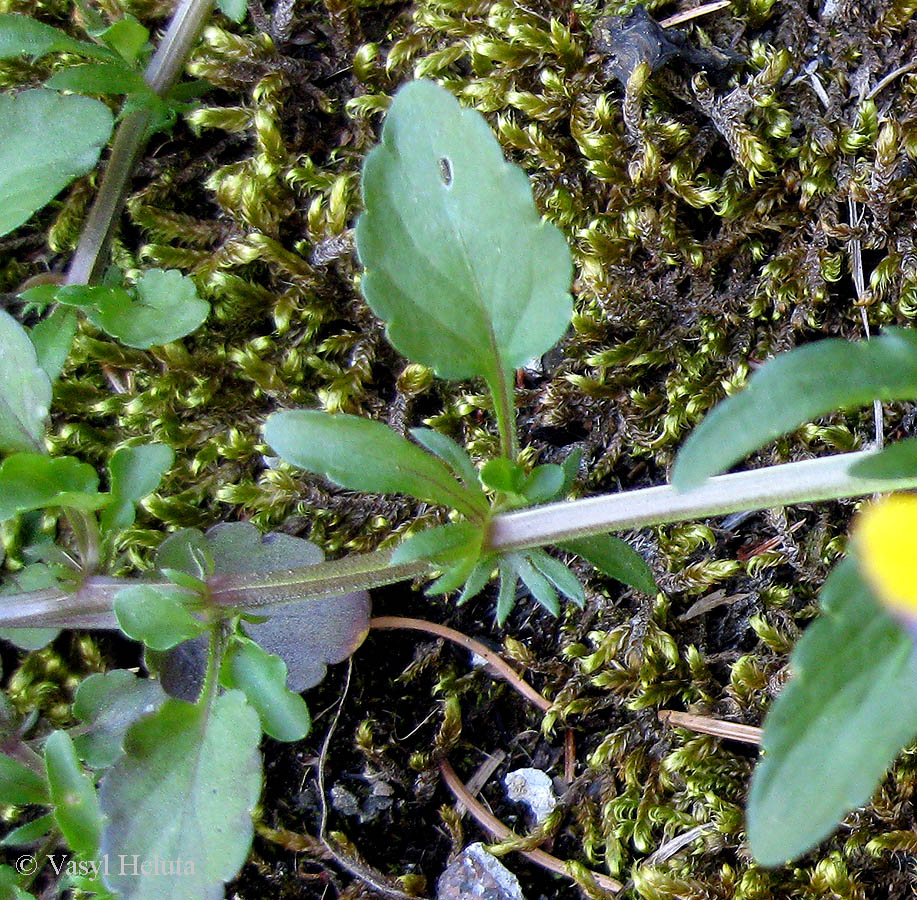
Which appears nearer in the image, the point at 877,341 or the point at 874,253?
the point at 877,341

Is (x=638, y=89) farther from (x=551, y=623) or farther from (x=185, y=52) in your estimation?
(x=551, y=623)

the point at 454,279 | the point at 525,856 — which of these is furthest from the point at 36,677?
the point at 454,279

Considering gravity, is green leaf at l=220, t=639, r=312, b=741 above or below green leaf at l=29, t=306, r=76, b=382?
below

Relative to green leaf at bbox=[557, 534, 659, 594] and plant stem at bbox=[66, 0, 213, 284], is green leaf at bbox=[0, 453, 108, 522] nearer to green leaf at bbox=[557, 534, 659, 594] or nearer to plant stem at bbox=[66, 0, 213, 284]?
plant stem at bbox=[66, 0, 213, 284]

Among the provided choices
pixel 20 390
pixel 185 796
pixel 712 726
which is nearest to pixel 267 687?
pixel 185 796

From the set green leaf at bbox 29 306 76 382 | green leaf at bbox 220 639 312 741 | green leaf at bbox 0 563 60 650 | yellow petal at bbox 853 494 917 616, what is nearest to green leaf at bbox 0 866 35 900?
green leaf at bbox 0 563 60 650

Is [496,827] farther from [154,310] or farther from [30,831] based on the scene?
[154,310]
